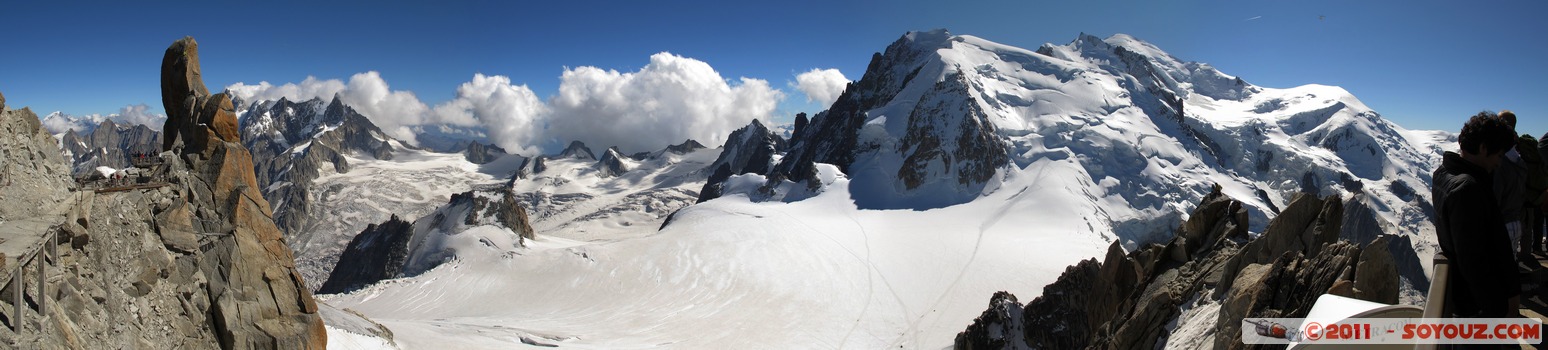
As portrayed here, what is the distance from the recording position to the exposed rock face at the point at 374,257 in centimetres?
8356

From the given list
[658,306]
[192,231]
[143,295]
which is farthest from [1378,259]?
[658,306]

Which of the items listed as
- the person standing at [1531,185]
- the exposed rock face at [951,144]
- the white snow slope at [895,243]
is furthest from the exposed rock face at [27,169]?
the exposed rock face at [951,144]

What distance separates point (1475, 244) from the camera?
5.73 metres

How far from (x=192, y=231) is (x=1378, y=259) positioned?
932 inches

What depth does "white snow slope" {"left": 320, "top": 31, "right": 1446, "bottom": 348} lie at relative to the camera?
55.0 meters

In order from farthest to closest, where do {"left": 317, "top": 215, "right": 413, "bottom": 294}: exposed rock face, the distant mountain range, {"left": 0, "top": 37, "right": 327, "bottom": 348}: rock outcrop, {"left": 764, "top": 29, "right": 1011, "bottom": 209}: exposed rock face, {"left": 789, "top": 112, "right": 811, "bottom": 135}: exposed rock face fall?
{"left": 789, "top": 112, "right": 811, "bottom": 135}: exposed rock face
{"left": 764, "top": 29, "right": 1011, "bottom": 209}: exposed rock face
{"left": 317, "top": 215, "right": 413, "bottom": 294}: exposed rock face
the distant mountain range
{"left": 0, "top": 37, "right": 327, "bottom": 348}: rock outcrop

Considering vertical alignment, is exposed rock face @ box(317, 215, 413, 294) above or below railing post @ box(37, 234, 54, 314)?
above

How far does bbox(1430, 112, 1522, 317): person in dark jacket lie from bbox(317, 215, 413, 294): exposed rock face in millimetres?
86405

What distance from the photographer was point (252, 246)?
19.0 m

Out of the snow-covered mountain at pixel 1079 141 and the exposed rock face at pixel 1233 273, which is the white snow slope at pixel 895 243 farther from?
the exposed rock face at pixel 1233 273

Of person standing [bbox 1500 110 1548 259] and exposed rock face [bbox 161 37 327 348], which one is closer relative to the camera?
person standing [bbox 1500 110 1548 259]

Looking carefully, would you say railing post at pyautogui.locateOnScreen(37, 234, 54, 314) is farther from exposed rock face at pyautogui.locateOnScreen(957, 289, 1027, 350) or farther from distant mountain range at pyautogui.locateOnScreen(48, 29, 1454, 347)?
exposed rock face at pyautogui.locateOnScreen(957, 289, 1027, 350)

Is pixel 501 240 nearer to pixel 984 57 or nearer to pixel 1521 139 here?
pixel 1521 139

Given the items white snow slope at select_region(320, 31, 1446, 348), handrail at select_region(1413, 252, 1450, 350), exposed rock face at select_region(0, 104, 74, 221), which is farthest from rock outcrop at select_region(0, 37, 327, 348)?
handrail at select_region(1413, 252, 1450, 350)
